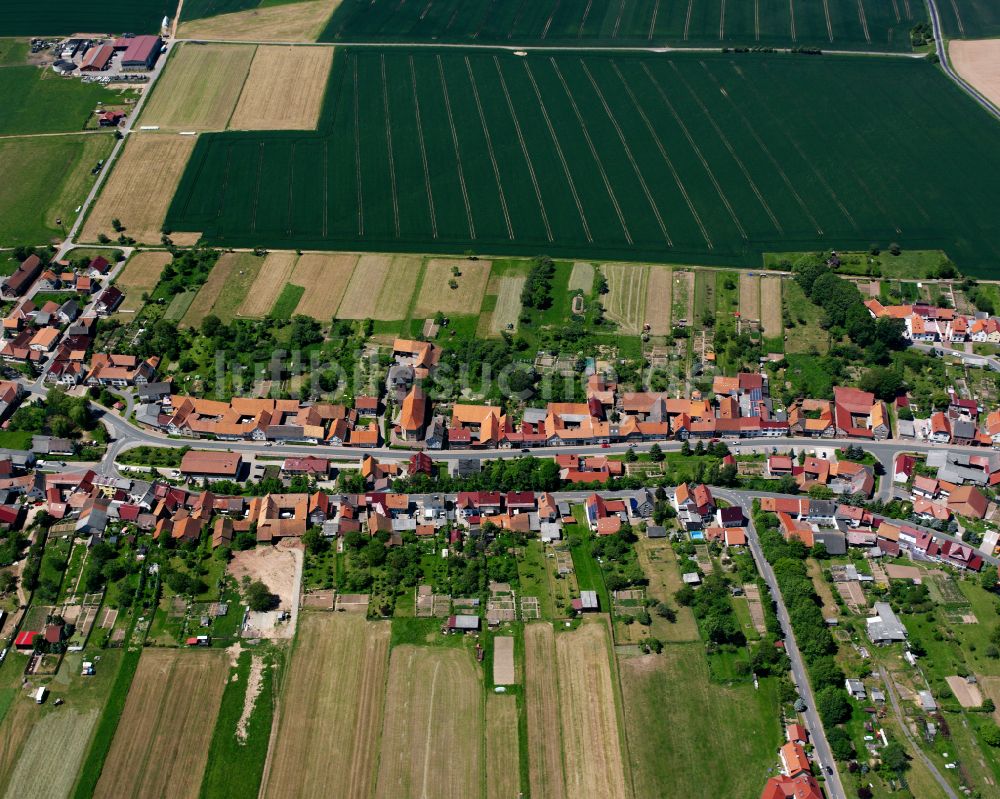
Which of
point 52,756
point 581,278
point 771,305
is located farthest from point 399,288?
point 52,756

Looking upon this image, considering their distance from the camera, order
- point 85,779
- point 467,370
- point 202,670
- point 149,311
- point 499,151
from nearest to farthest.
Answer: point 85,779 < point 202,670 < point 467,370 < point 149,311 < point 499,151

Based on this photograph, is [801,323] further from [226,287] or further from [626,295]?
[226,287]

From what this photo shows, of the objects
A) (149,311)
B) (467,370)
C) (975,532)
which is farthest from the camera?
(149,311)

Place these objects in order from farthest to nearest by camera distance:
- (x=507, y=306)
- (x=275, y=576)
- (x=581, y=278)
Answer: (x=581, y=278), (x=507, y=306), (x=275, y=576)

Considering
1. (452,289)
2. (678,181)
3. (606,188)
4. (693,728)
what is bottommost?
(693,728)

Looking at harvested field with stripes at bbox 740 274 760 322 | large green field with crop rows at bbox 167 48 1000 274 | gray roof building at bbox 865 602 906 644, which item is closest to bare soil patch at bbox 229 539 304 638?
large green field with crop rows at bbox 167 48 1000 274

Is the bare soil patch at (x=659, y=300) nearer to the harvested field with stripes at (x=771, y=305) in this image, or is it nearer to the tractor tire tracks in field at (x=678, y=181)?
the tractor tire tracks in field at (x=678, y=181)

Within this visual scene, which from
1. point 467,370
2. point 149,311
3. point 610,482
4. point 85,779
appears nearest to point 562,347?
point 467,370

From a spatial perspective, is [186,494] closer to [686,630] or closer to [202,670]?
[202,670]
